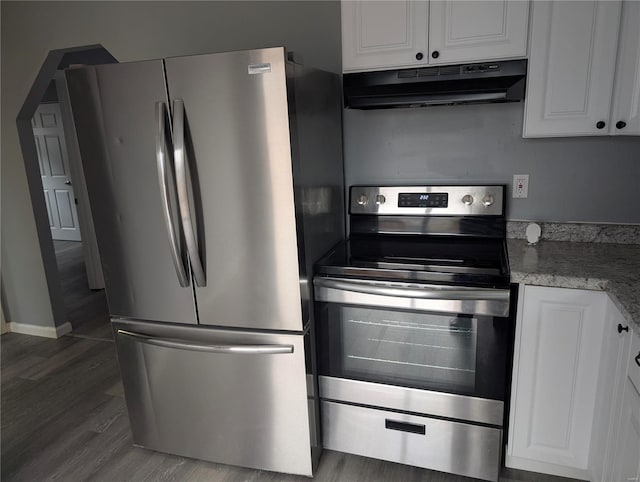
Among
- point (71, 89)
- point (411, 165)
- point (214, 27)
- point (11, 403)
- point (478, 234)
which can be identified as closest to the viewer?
point (71, 89)

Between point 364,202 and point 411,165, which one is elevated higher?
point 411,165

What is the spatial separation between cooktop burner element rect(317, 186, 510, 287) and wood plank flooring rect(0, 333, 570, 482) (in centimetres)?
93

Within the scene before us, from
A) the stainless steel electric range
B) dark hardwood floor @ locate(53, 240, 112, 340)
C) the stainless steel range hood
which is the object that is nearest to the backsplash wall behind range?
the stainless steel electric range

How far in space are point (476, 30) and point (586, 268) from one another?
102cm

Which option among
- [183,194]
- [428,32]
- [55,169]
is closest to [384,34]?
[428,32]

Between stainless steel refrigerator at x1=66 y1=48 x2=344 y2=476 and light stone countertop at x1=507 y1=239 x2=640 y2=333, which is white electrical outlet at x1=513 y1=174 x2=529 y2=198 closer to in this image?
light stone countertop at x1=507 y1=239 x2=640 y2=333

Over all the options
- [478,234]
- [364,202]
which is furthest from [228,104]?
[478,234]

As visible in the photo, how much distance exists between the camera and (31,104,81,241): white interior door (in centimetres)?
611

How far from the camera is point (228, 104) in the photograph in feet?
5.20

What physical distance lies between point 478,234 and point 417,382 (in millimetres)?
773

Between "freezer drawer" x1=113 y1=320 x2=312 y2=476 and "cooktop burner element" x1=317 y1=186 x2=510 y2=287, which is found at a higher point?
"cooktop burner element" x1=317 y1=186 x2=510 y2=287

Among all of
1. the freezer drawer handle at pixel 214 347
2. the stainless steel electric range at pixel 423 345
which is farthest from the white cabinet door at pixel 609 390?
the freezer drawer handle at pixel 214 347

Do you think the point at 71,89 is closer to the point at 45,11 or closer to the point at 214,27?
the point at 214,27

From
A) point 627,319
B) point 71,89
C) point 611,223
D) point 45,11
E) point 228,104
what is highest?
point 45,11
